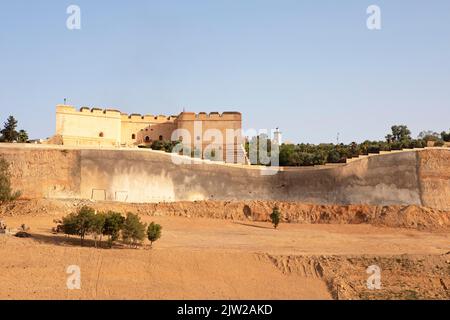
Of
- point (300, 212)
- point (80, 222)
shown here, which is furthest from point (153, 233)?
point (300, 212)

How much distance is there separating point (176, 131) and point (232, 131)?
4.48 m

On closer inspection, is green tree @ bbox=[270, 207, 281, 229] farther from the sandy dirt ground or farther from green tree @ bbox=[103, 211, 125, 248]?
green tree @ bbox=[103, 211, 125, 248]

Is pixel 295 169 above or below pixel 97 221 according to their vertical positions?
above

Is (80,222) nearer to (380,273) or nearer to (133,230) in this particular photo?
(133,230)

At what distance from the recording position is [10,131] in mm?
41906

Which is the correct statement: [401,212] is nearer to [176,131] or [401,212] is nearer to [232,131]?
[232,131]

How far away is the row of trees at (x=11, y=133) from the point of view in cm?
4162

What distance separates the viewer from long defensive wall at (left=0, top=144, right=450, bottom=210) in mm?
32938

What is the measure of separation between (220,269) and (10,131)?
2577 cm

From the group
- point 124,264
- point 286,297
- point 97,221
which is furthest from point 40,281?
point 286,297

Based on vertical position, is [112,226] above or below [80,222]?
below

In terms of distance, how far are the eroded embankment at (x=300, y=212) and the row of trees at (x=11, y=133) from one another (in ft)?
37.3
